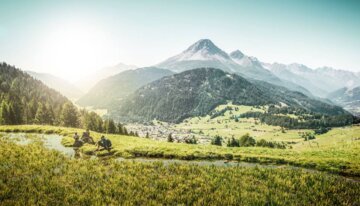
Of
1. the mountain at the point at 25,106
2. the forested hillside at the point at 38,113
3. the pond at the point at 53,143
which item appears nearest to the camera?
the pond at the point at 53,143

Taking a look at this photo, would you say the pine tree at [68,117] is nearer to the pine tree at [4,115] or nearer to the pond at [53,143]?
the pine tree at [4,115]

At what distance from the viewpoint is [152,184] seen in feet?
76.0

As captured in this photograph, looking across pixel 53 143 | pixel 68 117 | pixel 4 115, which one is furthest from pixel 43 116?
pixel 53 143

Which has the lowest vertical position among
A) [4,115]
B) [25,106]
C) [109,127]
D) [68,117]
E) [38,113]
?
[109,127]

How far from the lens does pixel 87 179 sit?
23.5 m

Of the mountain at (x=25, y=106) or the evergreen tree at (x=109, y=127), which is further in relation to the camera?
the evergreen tree at (x=109, y=127)

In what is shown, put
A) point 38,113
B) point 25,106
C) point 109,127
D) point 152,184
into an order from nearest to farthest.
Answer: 1. point 152,184
2. point 38,113
3. point 25,106
4. point 109,127

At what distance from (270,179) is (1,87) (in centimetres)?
14311

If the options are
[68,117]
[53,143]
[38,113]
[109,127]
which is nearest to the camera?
[53,143]

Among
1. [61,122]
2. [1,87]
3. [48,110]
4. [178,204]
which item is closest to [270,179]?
[178,204]

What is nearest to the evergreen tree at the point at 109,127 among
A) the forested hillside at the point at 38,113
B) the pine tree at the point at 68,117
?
the forested hillside at the point at 38,113

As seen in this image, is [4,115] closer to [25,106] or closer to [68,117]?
[25,106]

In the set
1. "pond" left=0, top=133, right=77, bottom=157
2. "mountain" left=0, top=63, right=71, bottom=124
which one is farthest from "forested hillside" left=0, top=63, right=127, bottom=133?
"pond" left=0, top=133, right=77, bottom=157

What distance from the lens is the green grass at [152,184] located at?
19.7 meters
